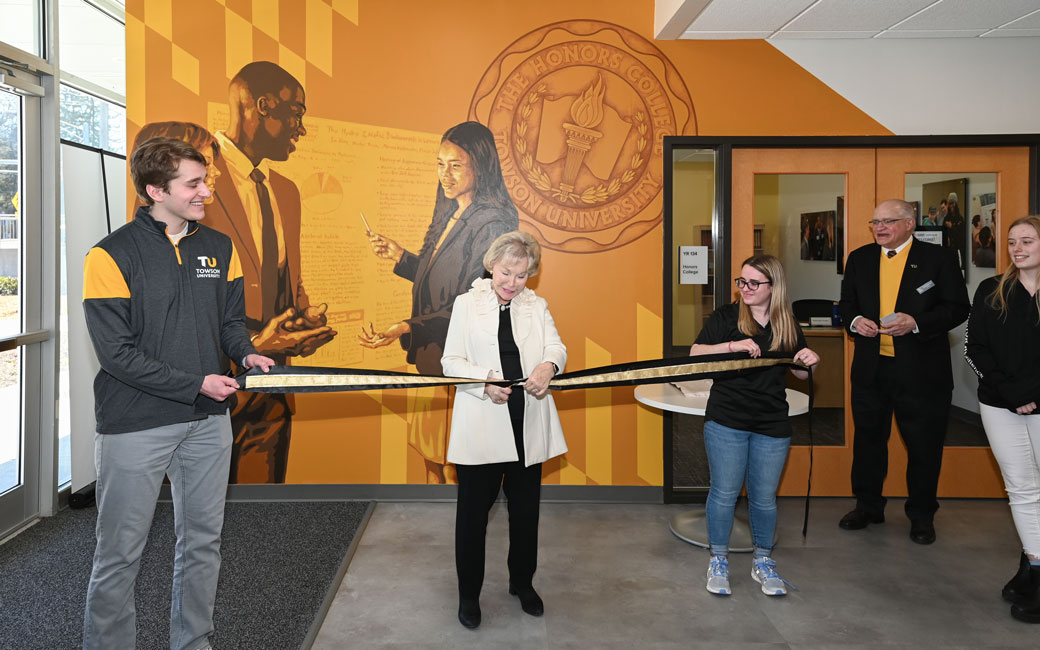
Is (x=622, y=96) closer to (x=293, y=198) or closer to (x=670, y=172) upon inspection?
(x=670, y=172)

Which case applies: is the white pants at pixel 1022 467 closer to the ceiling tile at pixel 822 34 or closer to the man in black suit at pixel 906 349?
the man in black suit at pixel 906 349

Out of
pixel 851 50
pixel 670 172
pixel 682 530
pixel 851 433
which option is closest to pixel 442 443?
pixel 682 530

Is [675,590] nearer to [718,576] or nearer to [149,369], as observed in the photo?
[718,576]

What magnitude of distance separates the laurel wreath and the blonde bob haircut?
169 centimetres

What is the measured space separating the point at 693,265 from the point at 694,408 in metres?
1.27

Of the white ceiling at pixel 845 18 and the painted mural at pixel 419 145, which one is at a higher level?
the white ceiling at pixel 845 18

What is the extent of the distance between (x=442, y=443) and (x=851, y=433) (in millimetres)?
2597

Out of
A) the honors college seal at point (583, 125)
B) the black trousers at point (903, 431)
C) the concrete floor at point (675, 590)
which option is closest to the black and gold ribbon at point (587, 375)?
the concrete floor at point (675, 590)

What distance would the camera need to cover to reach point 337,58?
4.43 meters

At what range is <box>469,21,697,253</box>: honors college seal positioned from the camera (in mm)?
4457

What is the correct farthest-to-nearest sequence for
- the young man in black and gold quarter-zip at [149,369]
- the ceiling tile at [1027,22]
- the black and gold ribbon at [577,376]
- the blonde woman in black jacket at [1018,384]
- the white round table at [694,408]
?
the ceiling tile at [1027,22], the white round table at [694,408], the blonde woman in black jacket at [1018,384], the black and gold ribbon at [577,376], the young man in black and gold quarter-zip at [149,369]

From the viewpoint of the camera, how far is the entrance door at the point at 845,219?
454 cm

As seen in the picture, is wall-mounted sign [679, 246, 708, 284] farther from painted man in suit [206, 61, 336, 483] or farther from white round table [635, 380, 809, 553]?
painted man in suit [206, 61, 336, 483]

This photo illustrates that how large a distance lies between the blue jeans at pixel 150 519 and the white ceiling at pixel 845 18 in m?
3.23
